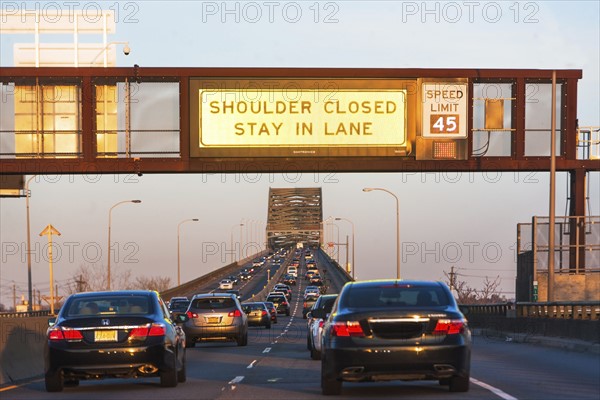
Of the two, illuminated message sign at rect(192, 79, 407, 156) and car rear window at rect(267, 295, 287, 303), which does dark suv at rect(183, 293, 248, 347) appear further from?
car rear window at rect(267, 295, 287, 303)

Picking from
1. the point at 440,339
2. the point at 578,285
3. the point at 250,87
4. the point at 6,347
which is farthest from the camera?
the point at 578,285

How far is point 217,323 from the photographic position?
3462 centimetres

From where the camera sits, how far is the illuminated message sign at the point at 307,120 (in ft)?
121

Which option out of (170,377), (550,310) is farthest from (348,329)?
(550,310)

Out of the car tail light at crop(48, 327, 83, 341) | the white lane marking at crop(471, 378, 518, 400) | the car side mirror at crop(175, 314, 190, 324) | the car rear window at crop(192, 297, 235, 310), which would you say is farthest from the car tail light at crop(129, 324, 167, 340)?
the car rear window at crop(192, 297, 235, 310)

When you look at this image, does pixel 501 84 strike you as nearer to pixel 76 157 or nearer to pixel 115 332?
pixel 76 157

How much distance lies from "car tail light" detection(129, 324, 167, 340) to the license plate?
248 mm

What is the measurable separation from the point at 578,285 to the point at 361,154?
11.8 m

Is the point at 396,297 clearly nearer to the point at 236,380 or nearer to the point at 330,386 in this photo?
the point at 330,386

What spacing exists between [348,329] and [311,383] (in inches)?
138

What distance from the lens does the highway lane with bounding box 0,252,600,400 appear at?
52.5 feet

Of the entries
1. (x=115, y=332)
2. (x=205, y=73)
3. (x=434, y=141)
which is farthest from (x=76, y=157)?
(x=115, y=332)

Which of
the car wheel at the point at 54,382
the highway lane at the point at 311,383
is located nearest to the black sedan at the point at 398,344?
the highway lane at the point at 311,383

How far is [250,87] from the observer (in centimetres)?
3697
